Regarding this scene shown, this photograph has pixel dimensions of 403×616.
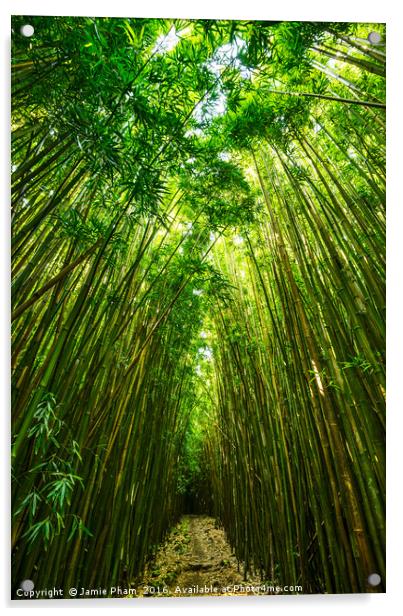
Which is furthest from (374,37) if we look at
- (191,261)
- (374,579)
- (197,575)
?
(197,575)

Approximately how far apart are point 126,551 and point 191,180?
2899mm

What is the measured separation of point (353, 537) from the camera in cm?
188

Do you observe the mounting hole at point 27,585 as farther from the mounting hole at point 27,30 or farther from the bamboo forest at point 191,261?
the mounting hole at point 27,30

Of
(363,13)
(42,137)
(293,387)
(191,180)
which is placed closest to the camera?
(42,137)

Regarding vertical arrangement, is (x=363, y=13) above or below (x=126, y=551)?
above

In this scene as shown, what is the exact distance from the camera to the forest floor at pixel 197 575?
1999 millimetres

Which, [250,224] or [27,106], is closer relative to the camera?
[27,106]

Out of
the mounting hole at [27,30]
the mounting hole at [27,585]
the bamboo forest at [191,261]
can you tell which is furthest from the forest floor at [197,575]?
the mounting hole at [27,30]

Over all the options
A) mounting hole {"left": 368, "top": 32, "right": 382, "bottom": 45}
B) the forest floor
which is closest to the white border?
the forest floor

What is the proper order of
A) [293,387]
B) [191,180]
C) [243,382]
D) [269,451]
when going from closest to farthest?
[293,387]
[191,180]
[269,451]
[243,382]

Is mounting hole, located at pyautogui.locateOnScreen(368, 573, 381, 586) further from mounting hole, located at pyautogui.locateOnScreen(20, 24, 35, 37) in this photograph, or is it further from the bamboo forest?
mounting hole, located at pyautogui.locateOnScreen(20, 24, 35, 37)
